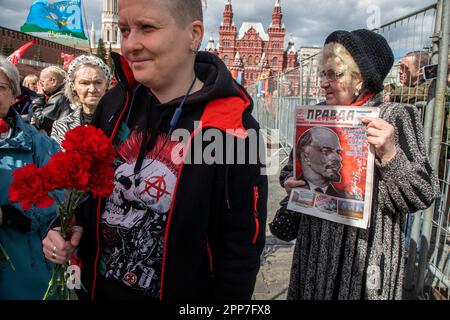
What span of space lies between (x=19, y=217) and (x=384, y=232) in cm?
184

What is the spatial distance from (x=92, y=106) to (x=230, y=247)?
229cm

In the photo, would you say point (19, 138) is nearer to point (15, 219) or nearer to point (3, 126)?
point (3, 126)

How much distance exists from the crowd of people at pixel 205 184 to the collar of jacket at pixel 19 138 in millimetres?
357

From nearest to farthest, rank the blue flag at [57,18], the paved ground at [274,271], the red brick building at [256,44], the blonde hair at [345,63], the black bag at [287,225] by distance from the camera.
Result: the blonde hair at [345,63]
the black bag at [287,225]
the paved ground at [274,271]
the blue flag at [57,18]
the red brick building at [256,44]

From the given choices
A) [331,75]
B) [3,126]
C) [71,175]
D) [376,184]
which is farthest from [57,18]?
[376,184]

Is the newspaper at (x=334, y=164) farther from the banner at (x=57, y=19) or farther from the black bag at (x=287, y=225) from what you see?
the banner at (x=57, y=19)

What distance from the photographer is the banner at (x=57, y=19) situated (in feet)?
19.0

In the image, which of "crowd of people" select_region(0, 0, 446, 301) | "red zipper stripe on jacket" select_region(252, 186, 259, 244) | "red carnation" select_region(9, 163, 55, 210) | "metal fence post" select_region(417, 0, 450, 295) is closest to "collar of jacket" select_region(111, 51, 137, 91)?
"crowd of people" select_region(0, 0, 446, 301)

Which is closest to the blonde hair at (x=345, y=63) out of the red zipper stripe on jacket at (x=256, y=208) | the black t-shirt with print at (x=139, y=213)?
the red zipper stripe on jacket at (x=256, y=208)

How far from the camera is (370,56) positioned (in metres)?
1.59

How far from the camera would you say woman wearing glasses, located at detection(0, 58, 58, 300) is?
1.90 m

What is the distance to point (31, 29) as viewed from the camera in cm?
602

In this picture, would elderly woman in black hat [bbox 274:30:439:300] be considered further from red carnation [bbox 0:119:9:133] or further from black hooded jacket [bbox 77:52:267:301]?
red carnation [bbox 0:119:9:133]
